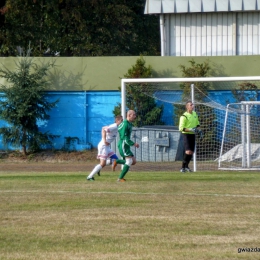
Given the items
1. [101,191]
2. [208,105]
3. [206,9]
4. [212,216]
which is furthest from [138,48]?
[212,216]

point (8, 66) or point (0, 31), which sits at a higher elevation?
point (0, 31)

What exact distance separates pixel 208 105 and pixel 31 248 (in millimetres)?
13133

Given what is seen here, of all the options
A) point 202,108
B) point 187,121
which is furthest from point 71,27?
point 187,121

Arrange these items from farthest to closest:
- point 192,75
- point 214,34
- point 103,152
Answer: point 214,34 → point 192,75 → point 103,152

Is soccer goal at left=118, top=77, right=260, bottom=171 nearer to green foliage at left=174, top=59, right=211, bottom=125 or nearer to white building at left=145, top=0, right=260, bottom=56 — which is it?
green foliage at left=174, top=59, right=211, bottom=125

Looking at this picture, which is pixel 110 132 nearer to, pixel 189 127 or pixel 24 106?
pixel 189 127

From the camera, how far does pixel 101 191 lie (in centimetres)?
1445

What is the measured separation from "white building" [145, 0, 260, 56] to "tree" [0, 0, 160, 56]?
6.15m

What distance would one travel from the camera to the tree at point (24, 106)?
2588 centimetres

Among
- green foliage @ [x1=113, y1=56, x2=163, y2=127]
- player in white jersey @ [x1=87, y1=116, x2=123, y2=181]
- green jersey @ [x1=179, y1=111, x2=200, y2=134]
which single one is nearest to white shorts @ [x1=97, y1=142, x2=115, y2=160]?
player in white jersey @ [x1=87, y1=116, x2=123, y2=181]

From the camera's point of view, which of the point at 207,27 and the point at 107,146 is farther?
the point at 207,27

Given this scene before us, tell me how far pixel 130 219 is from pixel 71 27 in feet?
82.9

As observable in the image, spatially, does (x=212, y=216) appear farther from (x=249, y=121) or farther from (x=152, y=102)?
(x=152, y=102)

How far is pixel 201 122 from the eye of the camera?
22.9 metres
